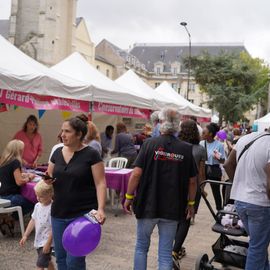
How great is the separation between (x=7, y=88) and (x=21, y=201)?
164cm

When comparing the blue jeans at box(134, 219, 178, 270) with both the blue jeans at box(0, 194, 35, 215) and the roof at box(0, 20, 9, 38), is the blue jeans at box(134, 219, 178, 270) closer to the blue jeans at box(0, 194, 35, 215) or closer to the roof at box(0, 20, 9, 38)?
the blue jeans at box(0, 194, 35, 215)

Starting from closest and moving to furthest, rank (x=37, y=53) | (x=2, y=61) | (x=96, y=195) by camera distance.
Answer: (x=96, y=195), (x=2, y=61), (x=37, y=53)

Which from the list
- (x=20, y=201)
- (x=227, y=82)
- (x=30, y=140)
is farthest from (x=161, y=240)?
(x=227, y=82)

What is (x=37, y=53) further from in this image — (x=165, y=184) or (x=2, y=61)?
(x=165, y=184)

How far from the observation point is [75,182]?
325 cm

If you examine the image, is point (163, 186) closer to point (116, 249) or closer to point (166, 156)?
point (166, 156)

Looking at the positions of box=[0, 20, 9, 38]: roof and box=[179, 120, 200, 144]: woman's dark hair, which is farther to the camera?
box=[0, 20, 9, 38]: roof

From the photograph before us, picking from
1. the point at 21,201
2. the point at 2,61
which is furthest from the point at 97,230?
the point at 2,61

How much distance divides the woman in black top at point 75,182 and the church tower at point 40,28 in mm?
47014

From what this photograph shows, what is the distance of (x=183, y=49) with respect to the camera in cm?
8738

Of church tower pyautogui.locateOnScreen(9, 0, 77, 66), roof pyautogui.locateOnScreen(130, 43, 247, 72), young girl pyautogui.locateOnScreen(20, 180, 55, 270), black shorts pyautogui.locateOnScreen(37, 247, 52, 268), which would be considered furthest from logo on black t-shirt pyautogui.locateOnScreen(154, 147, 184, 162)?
roof pyautogui.locateOnScreen(130, 43, 247, 72)

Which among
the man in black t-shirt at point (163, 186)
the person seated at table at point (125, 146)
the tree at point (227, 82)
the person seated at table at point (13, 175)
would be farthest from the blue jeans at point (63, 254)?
the tree at point (227, 82)

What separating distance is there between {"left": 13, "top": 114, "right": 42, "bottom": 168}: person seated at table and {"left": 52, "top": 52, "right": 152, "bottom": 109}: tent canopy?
4.31 ft

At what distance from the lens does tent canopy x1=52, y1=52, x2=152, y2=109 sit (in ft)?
28.5
